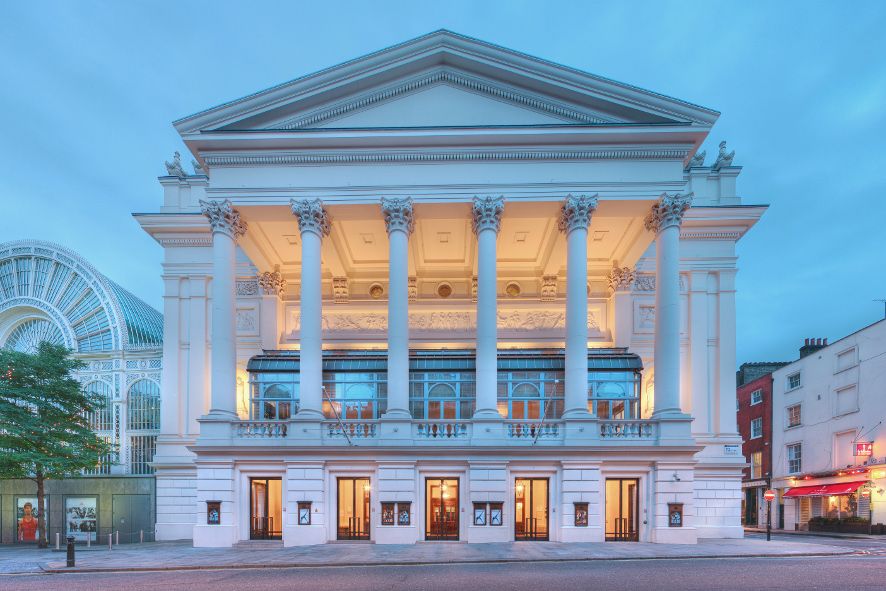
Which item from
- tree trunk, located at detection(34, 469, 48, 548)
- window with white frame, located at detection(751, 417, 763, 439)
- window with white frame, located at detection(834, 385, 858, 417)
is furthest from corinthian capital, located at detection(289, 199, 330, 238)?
window with white frame, located at detection(751, 417, 763, 439)

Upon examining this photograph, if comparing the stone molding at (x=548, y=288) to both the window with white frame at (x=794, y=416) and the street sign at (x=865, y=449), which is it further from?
the window with white frame at (x=794, y=416)

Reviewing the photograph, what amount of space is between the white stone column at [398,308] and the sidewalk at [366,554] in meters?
5.86

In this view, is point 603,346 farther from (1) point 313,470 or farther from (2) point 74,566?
(2) point 74,566

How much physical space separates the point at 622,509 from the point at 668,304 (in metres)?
8.98

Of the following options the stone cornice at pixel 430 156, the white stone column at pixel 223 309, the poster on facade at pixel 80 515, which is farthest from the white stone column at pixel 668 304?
the poster on facade at pixel 80 515

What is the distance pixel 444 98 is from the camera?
91.0 ft

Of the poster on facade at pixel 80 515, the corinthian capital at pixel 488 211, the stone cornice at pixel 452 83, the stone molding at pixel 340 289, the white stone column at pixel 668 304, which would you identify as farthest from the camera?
the stone molding at pixel 340 289

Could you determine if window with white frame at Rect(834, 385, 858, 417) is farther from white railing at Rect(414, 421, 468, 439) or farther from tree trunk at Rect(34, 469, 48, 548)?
tree trunk at Rect(34, 469, 48, 548)

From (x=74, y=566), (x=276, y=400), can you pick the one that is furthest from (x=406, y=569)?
(x=276, y=400)

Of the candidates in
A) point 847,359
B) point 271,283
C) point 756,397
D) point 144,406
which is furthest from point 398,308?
point 756,397

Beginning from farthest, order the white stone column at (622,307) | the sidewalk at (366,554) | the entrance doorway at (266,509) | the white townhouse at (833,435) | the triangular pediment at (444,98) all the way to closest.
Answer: the white townhouse at (833,435) < the white stone column at (622,307) < the triangular pediment at (444,98) < the entrance doorway at (266,509) < the sidewalk at (366,554)

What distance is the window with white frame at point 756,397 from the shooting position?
52.0 m

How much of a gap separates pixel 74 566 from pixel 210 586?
7313 millimetres

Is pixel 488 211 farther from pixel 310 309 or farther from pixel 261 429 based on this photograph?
pixel 261 429
